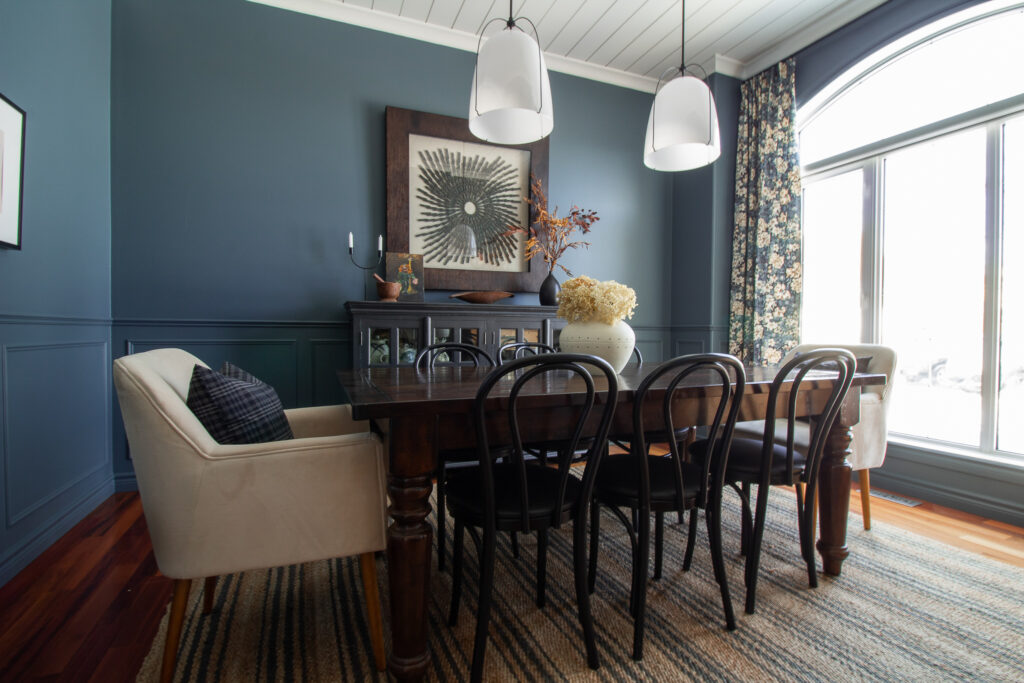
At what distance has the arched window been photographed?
2.58m

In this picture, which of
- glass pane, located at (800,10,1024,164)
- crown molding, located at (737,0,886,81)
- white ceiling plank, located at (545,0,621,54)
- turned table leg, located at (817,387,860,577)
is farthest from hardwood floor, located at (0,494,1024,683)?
white ceiling plank, located at (545,0,621,54)

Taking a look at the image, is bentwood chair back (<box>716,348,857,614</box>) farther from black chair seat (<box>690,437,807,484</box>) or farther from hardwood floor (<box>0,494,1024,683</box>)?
hardwood floor (<box>0,494,1024,683</box>)

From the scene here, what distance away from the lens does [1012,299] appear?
101 inches

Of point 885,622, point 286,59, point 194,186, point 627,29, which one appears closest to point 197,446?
point 885,622

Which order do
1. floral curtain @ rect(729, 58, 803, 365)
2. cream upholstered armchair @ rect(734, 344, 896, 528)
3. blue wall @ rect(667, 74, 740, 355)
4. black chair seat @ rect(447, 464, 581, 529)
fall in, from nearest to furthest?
black chair seat @ rect(447, 464, 581, 529)
cream upholstered armchair @ rect(734, 344, 896, 528)
floral curtain @ rect(729, 58, 803, 365)
blue wall @ rect(667, 74, 740, 355)

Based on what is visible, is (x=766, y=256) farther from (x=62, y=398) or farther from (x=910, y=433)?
(x=62, y=398)

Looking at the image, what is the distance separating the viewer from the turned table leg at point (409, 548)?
1.19 meters

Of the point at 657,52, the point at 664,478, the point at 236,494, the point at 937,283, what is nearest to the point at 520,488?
the point at 664,478

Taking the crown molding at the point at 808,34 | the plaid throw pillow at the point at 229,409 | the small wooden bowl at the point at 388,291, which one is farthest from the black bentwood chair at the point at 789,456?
the crown molding at the point at 808,34

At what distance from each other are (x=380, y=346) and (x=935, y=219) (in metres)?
3.29

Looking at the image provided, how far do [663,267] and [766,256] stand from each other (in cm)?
79

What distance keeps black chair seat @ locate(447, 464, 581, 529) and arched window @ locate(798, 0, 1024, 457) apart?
8.69ft

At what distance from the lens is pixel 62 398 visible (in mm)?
2195

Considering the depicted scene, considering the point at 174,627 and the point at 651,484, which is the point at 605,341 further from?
the point at 174,627
